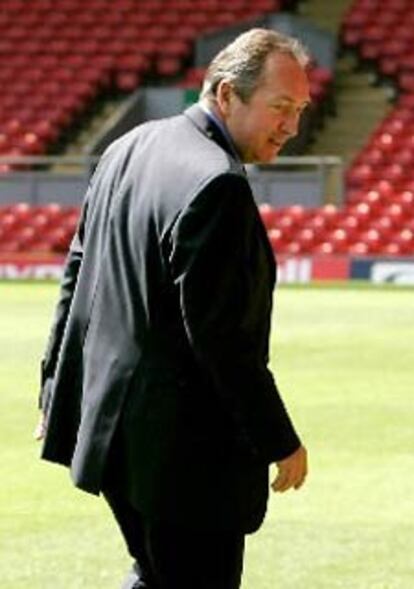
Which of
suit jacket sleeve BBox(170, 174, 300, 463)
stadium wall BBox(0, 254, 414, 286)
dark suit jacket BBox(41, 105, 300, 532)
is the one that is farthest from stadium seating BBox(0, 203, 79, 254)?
suit jacket sleeve BBox(170, 174, 300, 463)

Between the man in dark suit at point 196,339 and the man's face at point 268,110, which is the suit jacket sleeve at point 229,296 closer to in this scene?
the man in dark suit at point 196,339

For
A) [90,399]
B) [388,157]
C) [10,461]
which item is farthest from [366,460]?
[388,157]

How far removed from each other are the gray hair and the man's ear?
1cm

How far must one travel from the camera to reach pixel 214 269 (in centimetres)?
462

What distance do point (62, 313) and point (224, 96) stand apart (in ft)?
2.78

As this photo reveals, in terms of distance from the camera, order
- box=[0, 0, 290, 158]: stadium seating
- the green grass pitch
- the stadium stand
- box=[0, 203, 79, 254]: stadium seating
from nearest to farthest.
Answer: the green grass pitch
the stadium stand
box=[0, 203, 79, 254]: stadium seating
box=[0, 0, 290, 158]: stadium seating

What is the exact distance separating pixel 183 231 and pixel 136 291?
0.25 m

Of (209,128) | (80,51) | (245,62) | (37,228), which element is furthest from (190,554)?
(80,51)

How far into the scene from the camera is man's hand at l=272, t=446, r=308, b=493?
4.84 m

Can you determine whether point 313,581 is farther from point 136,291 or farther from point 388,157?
point 388,157

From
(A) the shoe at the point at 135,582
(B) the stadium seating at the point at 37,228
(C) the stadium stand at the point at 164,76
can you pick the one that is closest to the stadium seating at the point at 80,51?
(C) the stadium stand at the point at 164,76

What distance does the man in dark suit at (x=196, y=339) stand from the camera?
15.3ft

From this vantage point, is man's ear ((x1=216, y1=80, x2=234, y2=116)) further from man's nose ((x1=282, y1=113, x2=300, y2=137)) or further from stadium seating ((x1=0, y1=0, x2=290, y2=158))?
stadium seating ((x1=0, y1=0, x2=290, y2=158))

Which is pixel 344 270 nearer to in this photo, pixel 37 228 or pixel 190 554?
pixel 37 228
